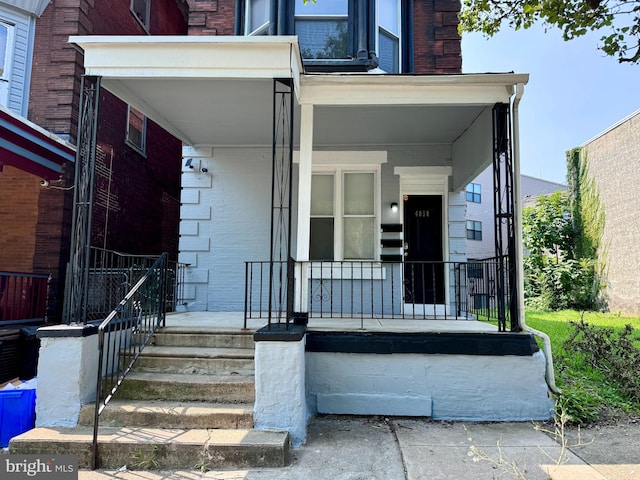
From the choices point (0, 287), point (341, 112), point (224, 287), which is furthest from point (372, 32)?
point (0, 287)

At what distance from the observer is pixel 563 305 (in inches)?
588

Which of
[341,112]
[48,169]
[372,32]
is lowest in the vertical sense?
[48,169]

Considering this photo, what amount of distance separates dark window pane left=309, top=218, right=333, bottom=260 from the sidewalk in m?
3.20

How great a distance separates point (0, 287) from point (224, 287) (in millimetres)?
3150

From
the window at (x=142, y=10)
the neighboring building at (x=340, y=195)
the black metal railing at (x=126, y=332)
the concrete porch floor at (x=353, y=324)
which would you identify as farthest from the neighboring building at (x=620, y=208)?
the window at (x=142, y=10)

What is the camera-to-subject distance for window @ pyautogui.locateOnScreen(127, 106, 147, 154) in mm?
9508

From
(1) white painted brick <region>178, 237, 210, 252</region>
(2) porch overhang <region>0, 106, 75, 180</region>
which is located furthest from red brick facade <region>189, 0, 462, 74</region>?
(1) white painted brick <region>178, 237, 210, 252</region>

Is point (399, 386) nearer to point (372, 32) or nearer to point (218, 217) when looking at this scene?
point (218, 217)

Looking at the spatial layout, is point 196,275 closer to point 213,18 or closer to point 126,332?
point 126,332

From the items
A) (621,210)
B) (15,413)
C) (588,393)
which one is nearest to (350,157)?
(588,393)

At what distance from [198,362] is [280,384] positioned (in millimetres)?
1137

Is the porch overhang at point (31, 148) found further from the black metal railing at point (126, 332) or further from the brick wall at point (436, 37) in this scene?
the brick wall at point (436, 37)

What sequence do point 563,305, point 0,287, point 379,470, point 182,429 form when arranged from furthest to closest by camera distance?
point 563,305, point 0,287, point 182,429, point 379,470

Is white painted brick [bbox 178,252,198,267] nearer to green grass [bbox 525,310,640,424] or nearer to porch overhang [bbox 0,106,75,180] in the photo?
porch overhang [bbox 0,106,75,180]
